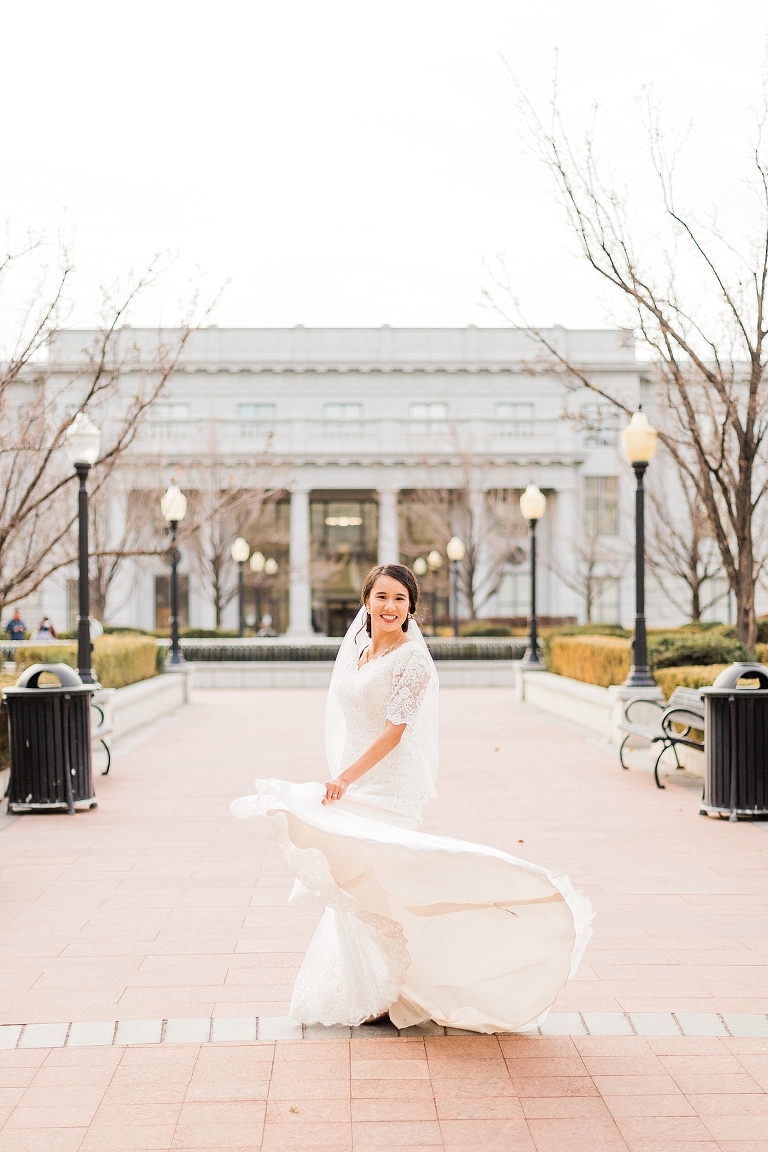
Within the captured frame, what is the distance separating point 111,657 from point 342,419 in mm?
30526

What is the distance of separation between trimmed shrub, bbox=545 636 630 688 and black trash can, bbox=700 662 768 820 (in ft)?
20.5

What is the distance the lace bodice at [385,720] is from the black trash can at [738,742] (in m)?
5.07

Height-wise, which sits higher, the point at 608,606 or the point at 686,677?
the point at 686,677

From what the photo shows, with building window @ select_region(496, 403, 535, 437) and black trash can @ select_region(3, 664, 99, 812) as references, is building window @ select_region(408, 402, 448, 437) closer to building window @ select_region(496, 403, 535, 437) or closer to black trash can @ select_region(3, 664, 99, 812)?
building window @ select_region(496, 403, 535, 437)

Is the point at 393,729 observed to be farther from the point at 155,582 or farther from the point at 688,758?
the point at 155,582

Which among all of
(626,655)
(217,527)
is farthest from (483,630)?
(626,655)

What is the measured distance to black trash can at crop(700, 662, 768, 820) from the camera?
9297 millimetres

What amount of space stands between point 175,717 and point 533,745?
6580 millimetres

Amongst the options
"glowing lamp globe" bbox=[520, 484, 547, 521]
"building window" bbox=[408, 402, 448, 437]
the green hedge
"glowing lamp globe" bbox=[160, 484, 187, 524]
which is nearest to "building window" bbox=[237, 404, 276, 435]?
"building window" bbox=[408, 402, 448, 437]

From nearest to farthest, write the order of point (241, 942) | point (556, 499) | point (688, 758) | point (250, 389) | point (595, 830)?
1. point (241, 942)
2. point (595, 830)
3. point (688, 758)
4. point (556, 499)
5. point (250, 389)

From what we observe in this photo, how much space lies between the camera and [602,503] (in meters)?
50.4

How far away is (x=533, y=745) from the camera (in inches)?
579

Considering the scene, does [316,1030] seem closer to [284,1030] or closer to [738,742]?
[284,1030]

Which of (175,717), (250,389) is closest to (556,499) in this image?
(250,389)
